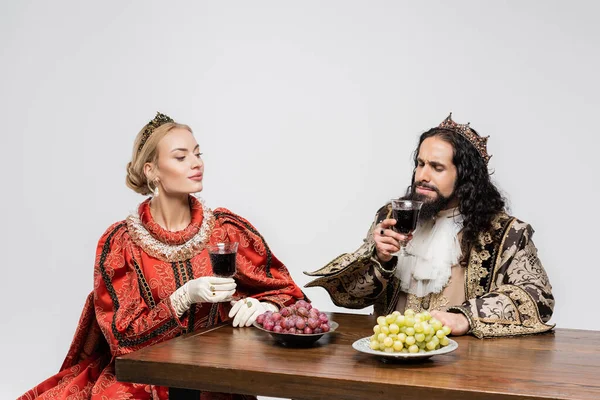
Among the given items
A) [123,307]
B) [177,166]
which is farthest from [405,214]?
[123,307]

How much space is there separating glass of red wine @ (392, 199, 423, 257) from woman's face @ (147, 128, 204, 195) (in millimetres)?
963

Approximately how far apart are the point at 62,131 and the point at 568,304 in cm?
327

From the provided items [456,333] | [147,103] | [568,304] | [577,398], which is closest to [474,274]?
[456,333]

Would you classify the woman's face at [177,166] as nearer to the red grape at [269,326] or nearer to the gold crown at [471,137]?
the red grape at [269,326]

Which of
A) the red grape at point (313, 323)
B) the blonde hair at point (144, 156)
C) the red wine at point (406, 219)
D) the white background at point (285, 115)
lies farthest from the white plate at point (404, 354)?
the white background at point (285, 115)

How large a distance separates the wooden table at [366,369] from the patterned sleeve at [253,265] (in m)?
0.59

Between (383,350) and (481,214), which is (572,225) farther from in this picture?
(383,350)

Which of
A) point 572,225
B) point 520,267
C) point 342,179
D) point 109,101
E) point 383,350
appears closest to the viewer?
point 383,350

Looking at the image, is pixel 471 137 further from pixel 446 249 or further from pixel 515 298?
pixel 515 298

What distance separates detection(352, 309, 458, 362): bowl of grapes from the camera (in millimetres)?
2740

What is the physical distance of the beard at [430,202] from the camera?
12.1 feet

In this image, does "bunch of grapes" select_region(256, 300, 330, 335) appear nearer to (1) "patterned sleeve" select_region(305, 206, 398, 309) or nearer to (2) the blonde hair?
(1) "patterned sleeve" select_region(305, 206, 398, 309)

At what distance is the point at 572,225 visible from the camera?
4867mm

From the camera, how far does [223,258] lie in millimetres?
3301
